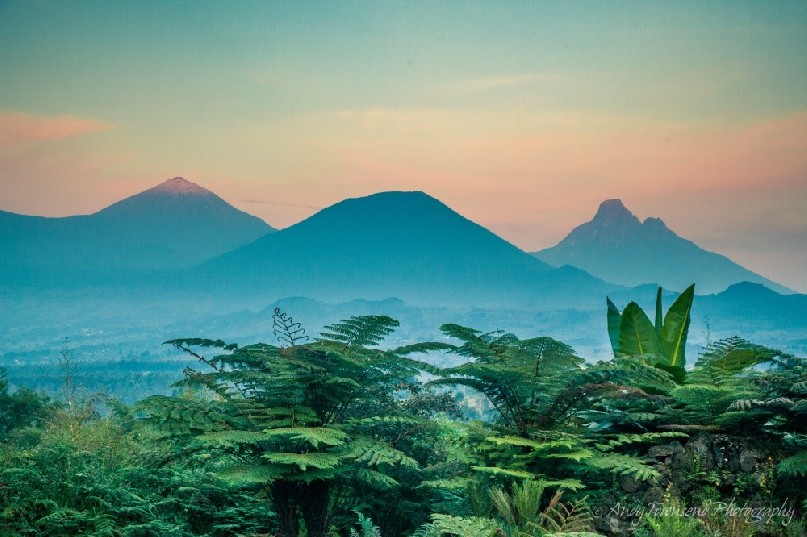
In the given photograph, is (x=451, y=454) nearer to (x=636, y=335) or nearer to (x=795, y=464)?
(x=636, y=335)

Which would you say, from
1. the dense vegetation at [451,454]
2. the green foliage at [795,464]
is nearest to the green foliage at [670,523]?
the dense vegetation at [451,454]

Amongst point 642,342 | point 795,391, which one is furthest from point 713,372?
point 795,391

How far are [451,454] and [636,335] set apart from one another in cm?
263

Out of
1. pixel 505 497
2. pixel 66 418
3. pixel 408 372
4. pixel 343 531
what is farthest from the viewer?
pixel 66 418

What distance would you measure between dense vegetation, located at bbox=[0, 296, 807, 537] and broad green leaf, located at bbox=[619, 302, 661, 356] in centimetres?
75

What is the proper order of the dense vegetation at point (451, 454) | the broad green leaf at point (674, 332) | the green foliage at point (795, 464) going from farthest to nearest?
the broad green leaf at point (674, 332)
the dense vegetation at point (451, 454)
the green foliage at point (795, 464)

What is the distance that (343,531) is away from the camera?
26.5 feet

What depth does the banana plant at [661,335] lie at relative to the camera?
337 inches

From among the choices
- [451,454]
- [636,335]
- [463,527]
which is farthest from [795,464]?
A: [451,454]

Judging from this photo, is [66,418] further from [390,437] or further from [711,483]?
[711,483]

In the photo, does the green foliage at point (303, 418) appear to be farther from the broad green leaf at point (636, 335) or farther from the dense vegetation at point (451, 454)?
the broad green leaf at point (636, 335)

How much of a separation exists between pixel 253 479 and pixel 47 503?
7.27 feet

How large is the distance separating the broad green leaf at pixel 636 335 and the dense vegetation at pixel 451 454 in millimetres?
754

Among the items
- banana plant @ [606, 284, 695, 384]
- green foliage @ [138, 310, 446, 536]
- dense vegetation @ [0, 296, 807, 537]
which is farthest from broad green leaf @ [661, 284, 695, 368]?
green foliage @ [138, 310, 446, 536]
